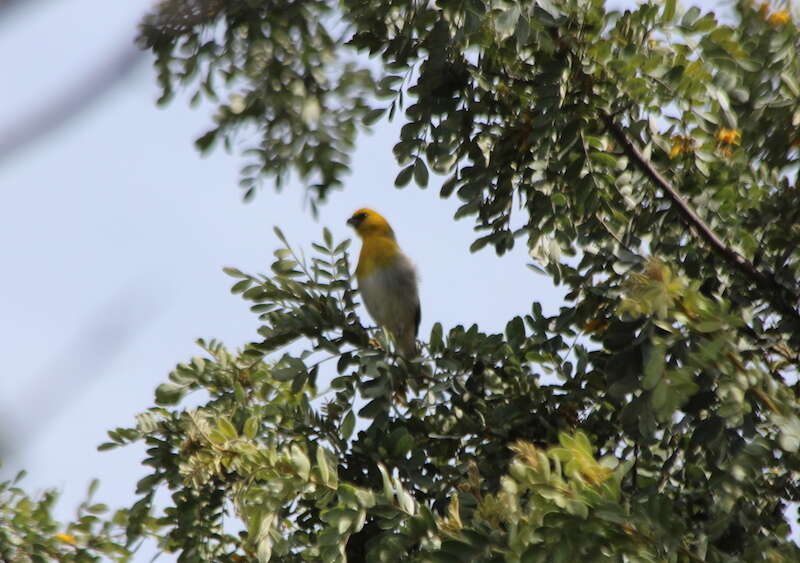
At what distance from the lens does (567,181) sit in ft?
9.31

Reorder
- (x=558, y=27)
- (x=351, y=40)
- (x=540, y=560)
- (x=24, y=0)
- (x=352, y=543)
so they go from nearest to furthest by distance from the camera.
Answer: (x=24, y=0), (x=540, y=560), (x=558, y=27), (x=352, y=543), (x=351, y=40)

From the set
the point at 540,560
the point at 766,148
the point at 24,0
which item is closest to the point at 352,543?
the point at 540,560

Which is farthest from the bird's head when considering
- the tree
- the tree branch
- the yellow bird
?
the tree branch

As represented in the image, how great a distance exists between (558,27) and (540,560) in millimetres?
1400

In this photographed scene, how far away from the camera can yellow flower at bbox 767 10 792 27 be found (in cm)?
296

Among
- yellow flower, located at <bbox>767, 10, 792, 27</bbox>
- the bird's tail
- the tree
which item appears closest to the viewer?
the tree

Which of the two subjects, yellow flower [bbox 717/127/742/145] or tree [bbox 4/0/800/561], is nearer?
tree [bbox 4/0/800/561]

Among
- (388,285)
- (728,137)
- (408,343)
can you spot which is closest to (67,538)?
(408,343)

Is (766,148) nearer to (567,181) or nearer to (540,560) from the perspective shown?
(567,181)

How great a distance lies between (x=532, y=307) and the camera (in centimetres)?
309

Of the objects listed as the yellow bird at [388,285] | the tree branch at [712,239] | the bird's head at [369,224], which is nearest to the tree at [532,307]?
the tree branch at [712,239]

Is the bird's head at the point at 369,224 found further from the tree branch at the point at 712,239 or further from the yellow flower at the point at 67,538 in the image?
the tree branch at the point at 712,239

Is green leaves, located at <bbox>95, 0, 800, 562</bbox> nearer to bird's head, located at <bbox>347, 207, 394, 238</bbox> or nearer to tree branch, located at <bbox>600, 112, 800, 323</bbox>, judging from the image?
tree branch, located at <bbox>600, 112, 800, 323</bbox>

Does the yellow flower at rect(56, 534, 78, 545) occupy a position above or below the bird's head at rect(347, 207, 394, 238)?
below
